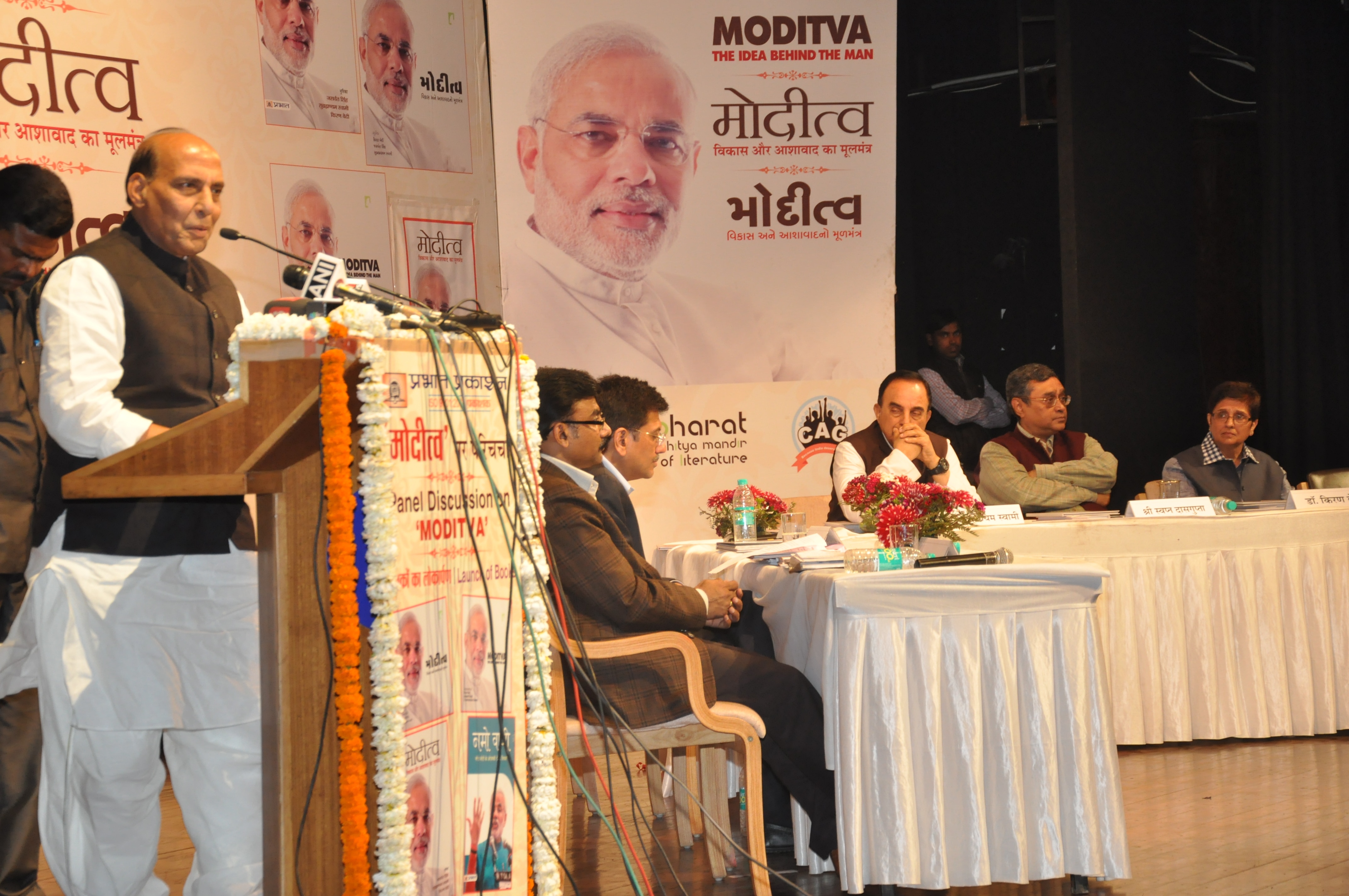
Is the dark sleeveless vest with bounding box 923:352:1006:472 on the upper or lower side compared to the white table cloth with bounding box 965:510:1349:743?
upper

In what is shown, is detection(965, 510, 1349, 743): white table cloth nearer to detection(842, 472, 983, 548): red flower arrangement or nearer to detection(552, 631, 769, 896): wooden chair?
detection(842, 472, 983, 548): red flower arrangement

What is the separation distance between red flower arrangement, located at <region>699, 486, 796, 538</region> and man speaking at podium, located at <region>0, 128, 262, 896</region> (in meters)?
2.08

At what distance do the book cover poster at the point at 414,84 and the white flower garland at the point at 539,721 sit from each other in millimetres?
3670

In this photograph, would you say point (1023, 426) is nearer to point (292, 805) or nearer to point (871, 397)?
point (871, 397)

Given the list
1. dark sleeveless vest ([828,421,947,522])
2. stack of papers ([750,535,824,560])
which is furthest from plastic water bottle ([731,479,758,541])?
dark sleeveless vest ([828,421,947,522])

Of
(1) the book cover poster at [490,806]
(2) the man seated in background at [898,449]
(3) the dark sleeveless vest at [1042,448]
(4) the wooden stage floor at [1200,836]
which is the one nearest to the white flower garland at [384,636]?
(1) the book cover poster at [490,806]

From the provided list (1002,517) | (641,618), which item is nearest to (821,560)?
(641,618)

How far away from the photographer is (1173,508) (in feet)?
13.9

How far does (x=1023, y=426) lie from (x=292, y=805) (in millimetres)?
3884

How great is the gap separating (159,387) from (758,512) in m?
2.27

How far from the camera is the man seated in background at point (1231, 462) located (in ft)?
15.8

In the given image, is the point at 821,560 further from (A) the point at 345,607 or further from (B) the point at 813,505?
(B) the point at 813,505

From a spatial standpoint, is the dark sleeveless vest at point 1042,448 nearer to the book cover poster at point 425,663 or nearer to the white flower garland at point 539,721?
the white flower garland at point 539,721

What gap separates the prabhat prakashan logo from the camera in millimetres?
5832
